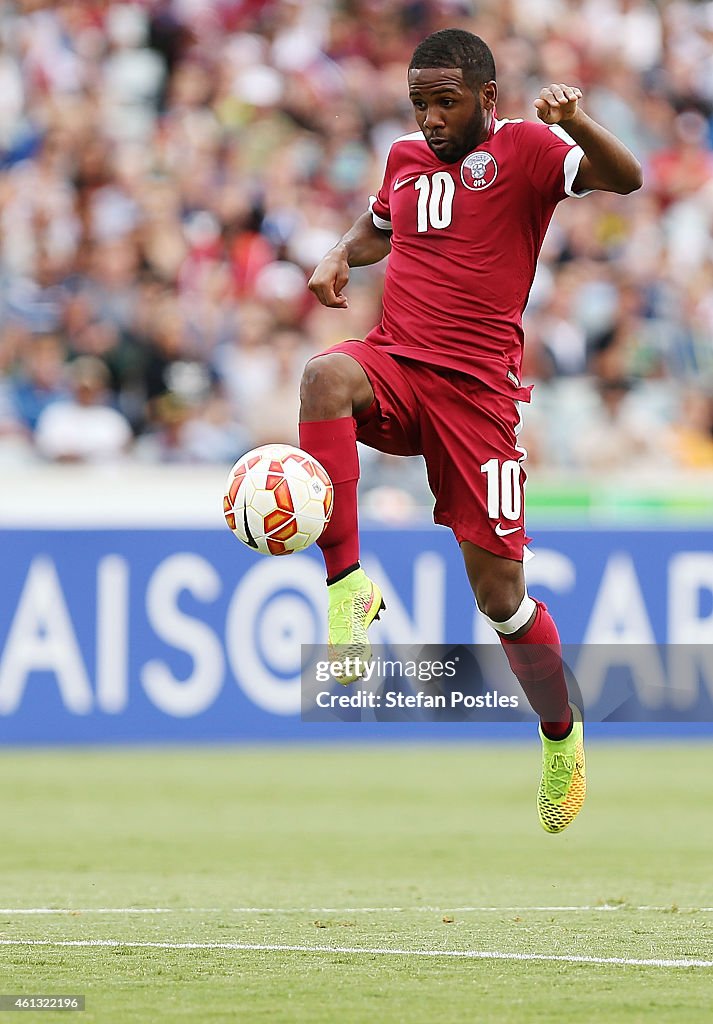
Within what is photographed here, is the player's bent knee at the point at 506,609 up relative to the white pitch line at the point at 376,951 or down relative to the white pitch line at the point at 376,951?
up

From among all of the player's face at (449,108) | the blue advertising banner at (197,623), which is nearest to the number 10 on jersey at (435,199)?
the player's face at (449,108)

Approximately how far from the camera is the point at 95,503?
13.8 m

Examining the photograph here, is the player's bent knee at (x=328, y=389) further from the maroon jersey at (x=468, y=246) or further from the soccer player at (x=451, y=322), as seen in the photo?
the maroon jersey at (x=468, y=246)

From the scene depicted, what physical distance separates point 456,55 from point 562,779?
10.1ft

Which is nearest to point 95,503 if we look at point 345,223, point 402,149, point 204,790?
point 204,790

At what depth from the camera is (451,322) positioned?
7.12 meters

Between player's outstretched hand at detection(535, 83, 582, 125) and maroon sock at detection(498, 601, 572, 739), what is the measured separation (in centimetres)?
226

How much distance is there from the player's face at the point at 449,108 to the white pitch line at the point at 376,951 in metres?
2.93

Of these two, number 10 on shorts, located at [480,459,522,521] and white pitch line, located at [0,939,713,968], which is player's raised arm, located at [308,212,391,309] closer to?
number 10 on shorts, located at [480,459,522,521]

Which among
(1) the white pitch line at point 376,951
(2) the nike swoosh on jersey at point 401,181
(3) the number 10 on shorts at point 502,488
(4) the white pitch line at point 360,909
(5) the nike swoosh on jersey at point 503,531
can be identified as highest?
(2) the nike swoosh on jersey at point 401,181

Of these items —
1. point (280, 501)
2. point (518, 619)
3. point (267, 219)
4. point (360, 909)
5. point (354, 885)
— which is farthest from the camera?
point (267, 219)

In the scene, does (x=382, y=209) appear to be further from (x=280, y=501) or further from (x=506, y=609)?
(x=506, y=609)

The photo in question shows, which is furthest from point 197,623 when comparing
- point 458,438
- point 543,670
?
point 458,438

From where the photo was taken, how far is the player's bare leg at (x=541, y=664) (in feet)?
24.1
